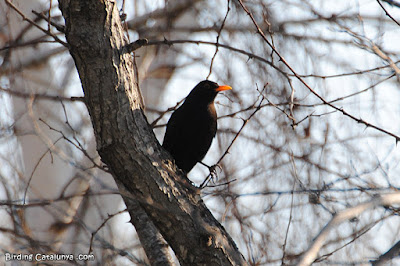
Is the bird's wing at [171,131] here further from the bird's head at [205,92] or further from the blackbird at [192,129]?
the bird's head at [205,92]

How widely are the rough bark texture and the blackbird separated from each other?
4.06 ft

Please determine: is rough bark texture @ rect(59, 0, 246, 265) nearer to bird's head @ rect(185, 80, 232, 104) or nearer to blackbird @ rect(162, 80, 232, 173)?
blackbird @ rect(162, 80, 232, 173)

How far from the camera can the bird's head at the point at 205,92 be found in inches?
181

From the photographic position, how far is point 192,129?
14.5 ft

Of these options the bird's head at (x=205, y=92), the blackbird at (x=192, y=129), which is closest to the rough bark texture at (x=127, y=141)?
the blackbird at (x=192, y=129)

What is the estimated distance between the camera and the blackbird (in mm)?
4419

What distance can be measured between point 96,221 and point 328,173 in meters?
2.25

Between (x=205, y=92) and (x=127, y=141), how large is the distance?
176cm

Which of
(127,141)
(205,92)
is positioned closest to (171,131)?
(205,92)

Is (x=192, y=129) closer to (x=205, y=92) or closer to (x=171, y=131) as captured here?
(x=171, y=131)

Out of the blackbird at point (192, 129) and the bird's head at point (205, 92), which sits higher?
the bird's head at point (205, 92)

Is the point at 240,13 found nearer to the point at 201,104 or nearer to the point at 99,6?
the point at 201,104

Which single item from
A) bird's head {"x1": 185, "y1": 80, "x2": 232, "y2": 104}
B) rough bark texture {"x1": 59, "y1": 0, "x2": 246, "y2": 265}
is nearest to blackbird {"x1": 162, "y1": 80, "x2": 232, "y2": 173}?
bird's head {"x1": 185, "y1": 80, "x2": 232, "y2": 104}

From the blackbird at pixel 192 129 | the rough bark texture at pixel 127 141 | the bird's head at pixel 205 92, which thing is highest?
the bird's head at pixel 205 92
